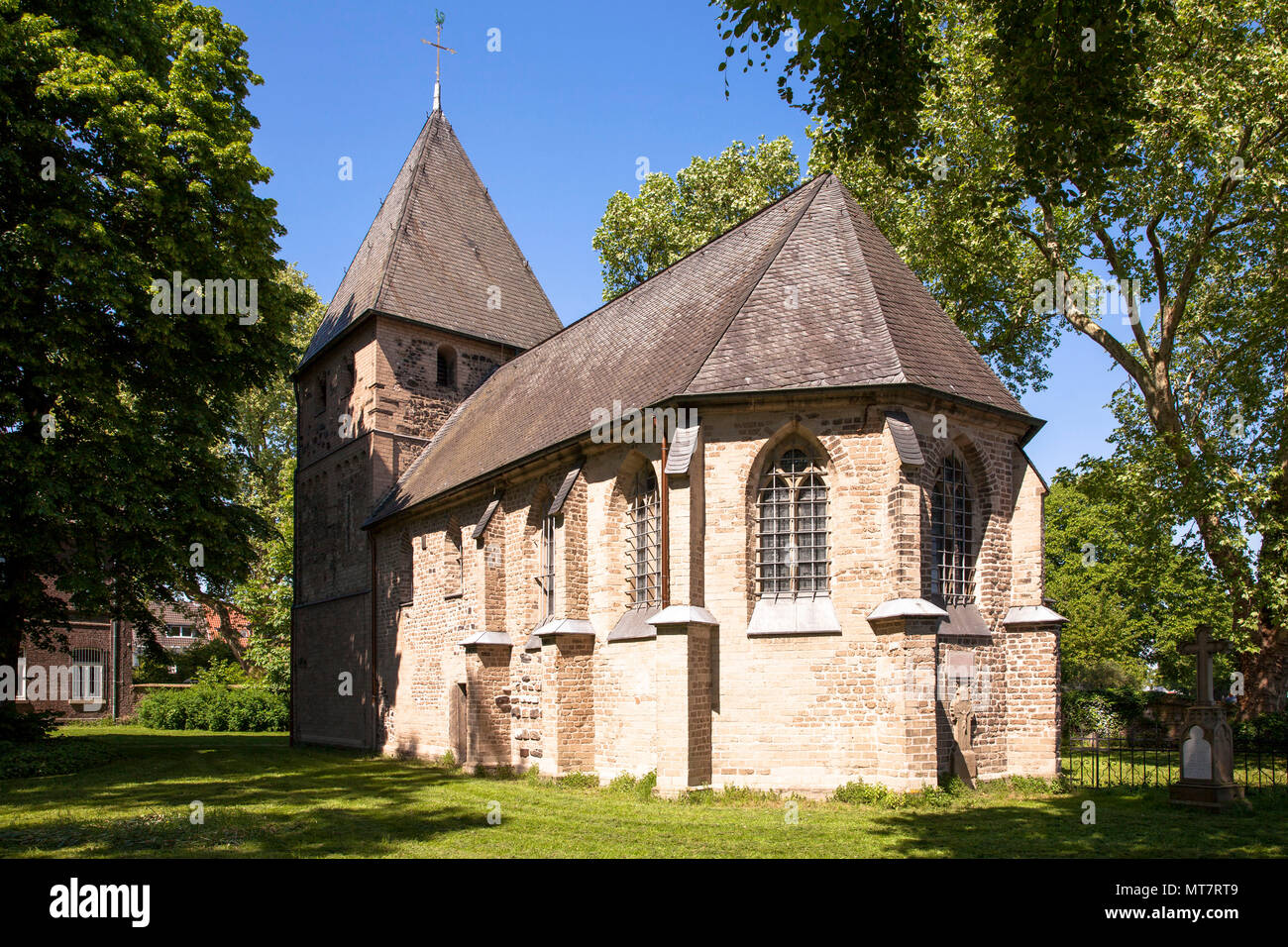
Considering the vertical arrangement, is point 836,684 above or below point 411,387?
below

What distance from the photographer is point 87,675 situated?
1496 inches

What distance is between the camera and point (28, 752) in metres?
16.0

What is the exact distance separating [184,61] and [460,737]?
14.6m

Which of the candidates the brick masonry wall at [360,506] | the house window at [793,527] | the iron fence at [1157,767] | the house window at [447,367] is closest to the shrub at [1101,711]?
the iron fence at [1157,767]

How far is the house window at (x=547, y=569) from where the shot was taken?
666 inches

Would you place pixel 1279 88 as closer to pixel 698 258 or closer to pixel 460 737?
pixel 698 258

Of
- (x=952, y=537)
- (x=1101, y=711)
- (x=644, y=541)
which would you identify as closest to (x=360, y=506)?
(x=644, y=541)

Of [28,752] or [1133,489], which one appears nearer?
[28,752]

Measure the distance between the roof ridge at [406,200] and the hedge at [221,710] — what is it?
60.9 feet

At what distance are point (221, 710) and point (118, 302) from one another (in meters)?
23.4

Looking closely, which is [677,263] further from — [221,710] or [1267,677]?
[221,710]
